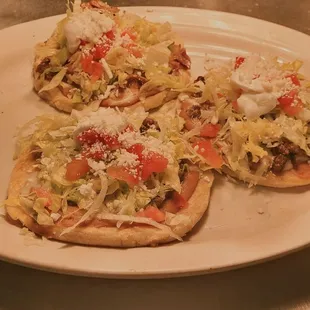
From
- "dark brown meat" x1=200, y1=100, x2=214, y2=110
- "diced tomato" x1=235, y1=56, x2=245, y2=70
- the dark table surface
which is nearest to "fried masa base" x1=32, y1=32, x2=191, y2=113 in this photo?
"dark brown meat" x1=200, y1=100, x2=214, y2=110

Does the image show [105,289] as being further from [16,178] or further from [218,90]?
[218,90]

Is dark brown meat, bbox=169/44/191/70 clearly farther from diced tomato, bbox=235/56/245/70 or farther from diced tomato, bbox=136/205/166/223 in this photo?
diced tomato, bbox=136/205/166/223

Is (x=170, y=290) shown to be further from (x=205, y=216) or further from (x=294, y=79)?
Answer: (x=294, y=79)

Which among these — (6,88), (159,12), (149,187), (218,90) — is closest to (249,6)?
(159,12)

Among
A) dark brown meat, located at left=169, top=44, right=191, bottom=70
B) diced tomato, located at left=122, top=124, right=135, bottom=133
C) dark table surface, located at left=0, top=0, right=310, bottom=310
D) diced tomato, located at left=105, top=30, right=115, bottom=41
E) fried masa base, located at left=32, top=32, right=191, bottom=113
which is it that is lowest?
dark table surface, located at left=0, top=0, right=310, bottom=310

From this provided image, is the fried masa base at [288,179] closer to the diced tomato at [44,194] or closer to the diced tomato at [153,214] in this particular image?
the diced tomato at [153,214]
